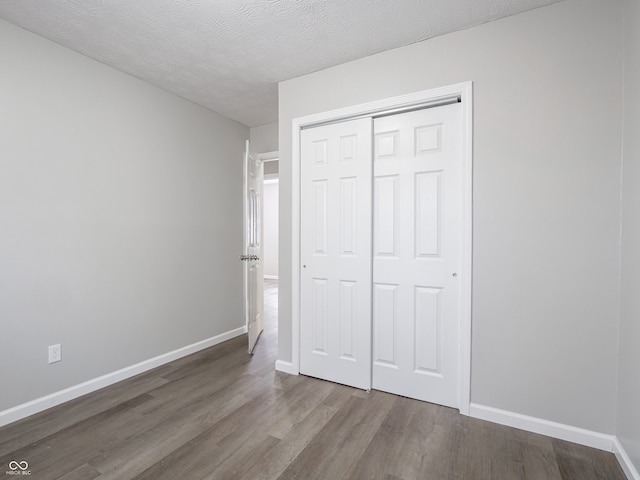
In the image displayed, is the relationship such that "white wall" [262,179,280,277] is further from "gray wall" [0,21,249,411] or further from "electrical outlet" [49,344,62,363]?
"electrical outlet" [49,344,62,363]

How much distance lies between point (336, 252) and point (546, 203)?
1479mm

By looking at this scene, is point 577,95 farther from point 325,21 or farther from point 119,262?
point 119,262

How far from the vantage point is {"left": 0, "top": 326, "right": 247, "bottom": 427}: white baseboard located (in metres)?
2.09

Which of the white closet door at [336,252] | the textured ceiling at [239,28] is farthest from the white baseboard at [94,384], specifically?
the textured ceiling at [239,28]

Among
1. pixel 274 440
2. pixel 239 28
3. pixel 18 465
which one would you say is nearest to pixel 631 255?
pixel 274 440

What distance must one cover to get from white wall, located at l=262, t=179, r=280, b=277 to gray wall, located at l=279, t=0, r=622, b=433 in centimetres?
704

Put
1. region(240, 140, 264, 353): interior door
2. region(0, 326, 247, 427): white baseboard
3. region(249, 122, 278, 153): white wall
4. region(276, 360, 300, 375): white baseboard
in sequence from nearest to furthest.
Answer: region(0, 326, 247, 427): white baseboard → region(276, 360, 300, 375): white baseboard → region(240, 140, 264, 353): interior door → region(249, 122, 278, 153): white wall

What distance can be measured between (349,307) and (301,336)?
54 cm

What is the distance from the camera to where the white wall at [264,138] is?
12.9 feet

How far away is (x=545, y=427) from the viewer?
6.33 ft

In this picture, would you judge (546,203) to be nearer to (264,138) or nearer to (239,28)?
(239,28)

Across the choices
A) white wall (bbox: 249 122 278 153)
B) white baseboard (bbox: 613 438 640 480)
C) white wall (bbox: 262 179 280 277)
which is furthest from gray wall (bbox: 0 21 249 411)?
white wall (bbox: 262 179 280 277)

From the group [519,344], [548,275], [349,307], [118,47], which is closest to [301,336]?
[349,307]

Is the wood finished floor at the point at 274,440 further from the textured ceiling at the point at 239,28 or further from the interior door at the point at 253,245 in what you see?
the textured ceiling at the point at 239,28
